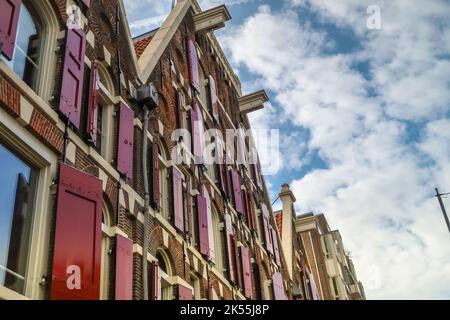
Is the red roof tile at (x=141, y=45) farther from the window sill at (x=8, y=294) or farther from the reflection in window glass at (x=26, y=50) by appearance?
the window sill at (x=8, y=294)

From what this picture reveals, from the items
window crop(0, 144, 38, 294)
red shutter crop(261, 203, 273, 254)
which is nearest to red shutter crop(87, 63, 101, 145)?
window crop(0, 144, 38, 294)

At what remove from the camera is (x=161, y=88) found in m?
14.2

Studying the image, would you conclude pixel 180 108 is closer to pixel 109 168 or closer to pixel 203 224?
pixel 203 224

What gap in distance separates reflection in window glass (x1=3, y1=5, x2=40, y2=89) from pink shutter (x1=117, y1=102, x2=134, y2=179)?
7.71 feet

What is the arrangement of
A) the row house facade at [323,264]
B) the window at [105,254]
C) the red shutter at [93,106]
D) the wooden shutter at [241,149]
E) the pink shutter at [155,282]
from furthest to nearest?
the row house facade at [323,264] → the wooden shutter at [241,149] → the pink shutter at [155,282] → the red shutter at [93,106] → the window at [105,254]

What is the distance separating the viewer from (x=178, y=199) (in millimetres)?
12820

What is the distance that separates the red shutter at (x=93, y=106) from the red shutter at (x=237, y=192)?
8708mm

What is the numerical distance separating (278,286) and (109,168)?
12011mm

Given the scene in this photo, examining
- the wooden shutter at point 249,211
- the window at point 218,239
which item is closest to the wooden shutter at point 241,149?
the wooden shutter at point 249,211

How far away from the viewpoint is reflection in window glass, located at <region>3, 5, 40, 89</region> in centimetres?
837

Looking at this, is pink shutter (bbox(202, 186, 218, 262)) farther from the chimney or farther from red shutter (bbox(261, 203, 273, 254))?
the chimney

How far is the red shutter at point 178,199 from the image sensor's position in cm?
1245

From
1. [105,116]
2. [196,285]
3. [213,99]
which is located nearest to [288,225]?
[213,99]
